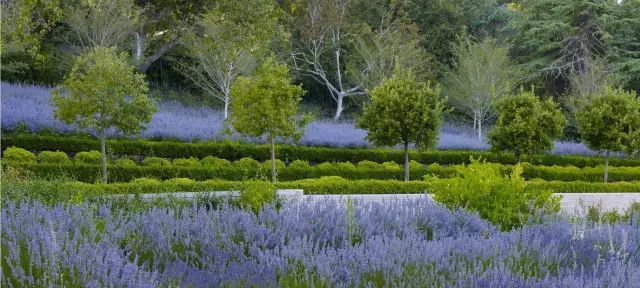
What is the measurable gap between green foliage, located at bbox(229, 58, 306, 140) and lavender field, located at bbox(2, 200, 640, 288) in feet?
31.7

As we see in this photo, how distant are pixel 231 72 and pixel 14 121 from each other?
30.6ft

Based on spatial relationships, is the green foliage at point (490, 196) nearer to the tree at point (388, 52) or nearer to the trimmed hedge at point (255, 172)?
the trimmed hedge at point (255, 172)

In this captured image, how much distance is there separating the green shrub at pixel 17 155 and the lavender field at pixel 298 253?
10.1 metres

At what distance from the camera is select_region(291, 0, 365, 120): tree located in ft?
95.8

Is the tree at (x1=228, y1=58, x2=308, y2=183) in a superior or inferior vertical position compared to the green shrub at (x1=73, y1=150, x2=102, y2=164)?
superior

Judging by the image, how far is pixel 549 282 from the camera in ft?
10.9

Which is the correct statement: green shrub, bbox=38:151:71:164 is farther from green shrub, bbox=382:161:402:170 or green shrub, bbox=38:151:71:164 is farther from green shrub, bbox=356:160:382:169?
green shrub, bbox=382:161:402:170

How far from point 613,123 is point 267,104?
9945mm

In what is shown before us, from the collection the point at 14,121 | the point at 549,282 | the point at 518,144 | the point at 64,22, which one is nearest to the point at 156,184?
the point at 14,121

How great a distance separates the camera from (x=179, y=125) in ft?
65.4

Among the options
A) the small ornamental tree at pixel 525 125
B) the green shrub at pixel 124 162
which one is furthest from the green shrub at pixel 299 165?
the small ornamental tree at pixel 525 125

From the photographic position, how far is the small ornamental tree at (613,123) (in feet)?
61.2

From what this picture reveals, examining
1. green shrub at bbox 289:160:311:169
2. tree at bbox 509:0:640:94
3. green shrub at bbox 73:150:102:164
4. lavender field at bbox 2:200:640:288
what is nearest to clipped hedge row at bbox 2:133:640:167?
green shrub at bbox 73:150:102:164

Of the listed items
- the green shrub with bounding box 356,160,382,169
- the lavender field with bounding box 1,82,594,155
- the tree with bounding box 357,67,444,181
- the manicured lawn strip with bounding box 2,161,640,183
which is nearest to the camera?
the manicured lawn strip with bounding box 2,161,640,183
